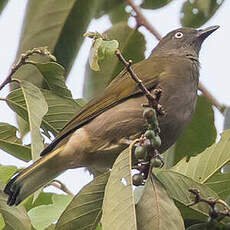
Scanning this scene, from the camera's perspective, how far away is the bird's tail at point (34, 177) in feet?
11.5

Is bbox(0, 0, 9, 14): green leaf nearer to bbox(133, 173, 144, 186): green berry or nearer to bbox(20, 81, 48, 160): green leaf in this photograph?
bbox(20, 81, 48, 160): green leaf

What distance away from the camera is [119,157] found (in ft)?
9.75

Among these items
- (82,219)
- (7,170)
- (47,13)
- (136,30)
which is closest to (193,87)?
(136,30)

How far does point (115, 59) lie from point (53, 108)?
1.36 metres

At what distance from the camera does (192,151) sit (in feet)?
14.1

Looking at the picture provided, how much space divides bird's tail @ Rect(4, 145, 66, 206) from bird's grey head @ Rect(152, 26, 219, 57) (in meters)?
1.65

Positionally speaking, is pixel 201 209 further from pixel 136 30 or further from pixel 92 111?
pixel 136 30

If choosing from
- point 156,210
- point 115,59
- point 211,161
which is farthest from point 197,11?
point 156,210

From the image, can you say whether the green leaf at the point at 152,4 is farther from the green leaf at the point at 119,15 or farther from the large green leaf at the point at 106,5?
the green leaf at the point at 119,15

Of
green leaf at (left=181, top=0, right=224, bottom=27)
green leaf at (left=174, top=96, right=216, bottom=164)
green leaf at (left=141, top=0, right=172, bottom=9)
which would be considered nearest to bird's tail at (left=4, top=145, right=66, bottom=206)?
green leaf at (left=174, top=96, right=216, bottom=164)

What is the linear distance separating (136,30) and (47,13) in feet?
2.44

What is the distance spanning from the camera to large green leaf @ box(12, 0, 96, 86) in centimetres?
440

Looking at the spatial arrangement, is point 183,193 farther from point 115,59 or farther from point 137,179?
point 115,59

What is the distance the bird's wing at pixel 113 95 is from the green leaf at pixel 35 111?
53 centimetres
